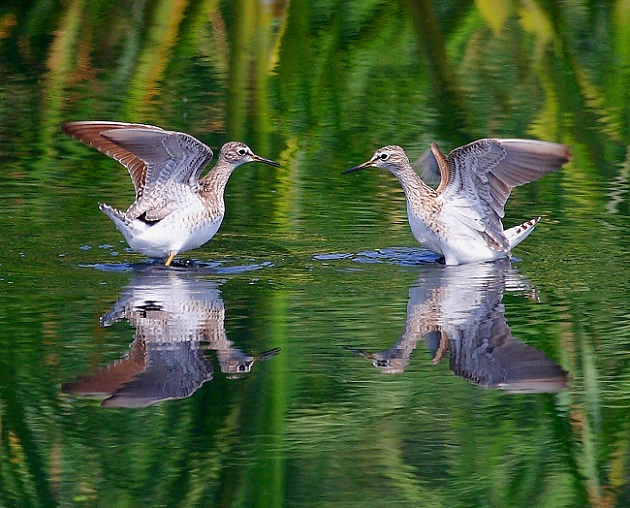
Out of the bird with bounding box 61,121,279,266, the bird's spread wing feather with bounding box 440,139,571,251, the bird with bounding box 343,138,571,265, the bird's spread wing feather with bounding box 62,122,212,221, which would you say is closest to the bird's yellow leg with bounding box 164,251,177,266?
the bird with bounding box 61,121,279,266

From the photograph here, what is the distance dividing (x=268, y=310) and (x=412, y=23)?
27.4 ft

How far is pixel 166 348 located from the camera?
8.30m

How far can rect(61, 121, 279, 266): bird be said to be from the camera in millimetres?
10734

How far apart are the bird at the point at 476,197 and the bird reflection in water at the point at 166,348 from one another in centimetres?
219

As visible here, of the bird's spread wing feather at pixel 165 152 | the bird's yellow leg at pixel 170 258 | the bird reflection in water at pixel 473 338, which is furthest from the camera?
the bird's yellow leg at pixel 170 258

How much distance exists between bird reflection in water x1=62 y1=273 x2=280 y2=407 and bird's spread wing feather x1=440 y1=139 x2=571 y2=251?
8.17 ft

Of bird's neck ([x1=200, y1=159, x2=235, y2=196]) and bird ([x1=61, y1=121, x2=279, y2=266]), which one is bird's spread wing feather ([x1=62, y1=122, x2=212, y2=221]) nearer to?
→ bird ([x1=61, y1=121, x2=279, y2=266])

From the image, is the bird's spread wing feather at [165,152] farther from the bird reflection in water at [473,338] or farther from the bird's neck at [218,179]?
the bird reflection in water at [473,338]

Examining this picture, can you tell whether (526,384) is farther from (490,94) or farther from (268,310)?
(490,94)

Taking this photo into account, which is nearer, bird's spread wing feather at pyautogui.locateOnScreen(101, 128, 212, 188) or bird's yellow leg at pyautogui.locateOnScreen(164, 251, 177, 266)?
bird's spread wing feather at pyautogui.locateOnScreen(101, 128, 212, 188)

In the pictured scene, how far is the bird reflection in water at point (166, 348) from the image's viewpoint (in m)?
7.60

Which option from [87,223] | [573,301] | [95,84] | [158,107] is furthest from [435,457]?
[95,84]

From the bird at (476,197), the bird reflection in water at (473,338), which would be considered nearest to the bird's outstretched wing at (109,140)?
the bird at (476,197)

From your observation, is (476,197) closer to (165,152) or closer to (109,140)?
(165,152)
